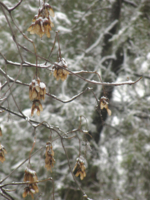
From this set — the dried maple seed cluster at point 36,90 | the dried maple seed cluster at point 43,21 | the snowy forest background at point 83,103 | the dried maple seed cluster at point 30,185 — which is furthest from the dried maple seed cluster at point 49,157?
the snowy forest background at point 83,103

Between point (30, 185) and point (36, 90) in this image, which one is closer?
point (36, 90)

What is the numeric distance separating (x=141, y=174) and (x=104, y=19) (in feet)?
13.1

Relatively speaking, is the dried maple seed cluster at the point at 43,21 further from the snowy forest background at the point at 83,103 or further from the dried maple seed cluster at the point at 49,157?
the snowy forest background at the point at 83,103

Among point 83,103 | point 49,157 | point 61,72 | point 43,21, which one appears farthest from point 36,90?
point 83,103

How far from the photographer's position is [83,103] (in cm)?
440

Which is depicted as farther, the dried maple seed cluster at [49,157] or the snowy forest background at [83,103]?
the snowy forest background at [83,103]

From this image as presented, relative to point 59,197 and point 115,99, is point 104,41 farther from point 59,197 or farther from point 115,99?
point 59,197

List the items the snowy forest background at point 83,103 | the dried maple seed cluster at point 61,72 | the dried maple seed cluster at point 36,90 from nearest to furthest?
the dried maple seed cluster at point 36,90 → the dried maple seed cluster at point 61,72 → the snowy forest background at point 83,103

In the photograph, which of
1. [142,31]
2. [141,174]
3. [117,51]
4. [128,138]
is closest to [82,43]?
[117,51]

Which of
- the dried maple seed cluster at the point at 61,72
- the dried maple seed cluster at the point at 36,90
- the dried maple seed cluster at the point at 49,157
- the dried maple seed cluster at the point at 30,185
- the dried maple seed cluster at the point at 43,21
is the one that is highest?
the dried maple seed cluster at the point at 43,21

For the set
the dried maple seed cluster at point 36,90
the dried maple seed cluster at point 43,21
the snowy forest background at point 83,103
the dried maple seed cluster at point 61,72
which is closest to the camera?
the dried maple seed cluster at point 36,90

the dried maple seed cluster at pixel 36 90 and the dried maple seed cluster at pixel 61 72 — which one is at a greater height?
the dried maple seed cluster at pixel 61 72

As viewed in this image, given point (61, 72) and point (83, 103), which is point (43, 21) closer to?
point (61, 72)

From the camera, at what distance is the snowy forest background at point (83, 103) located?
12.7ft
